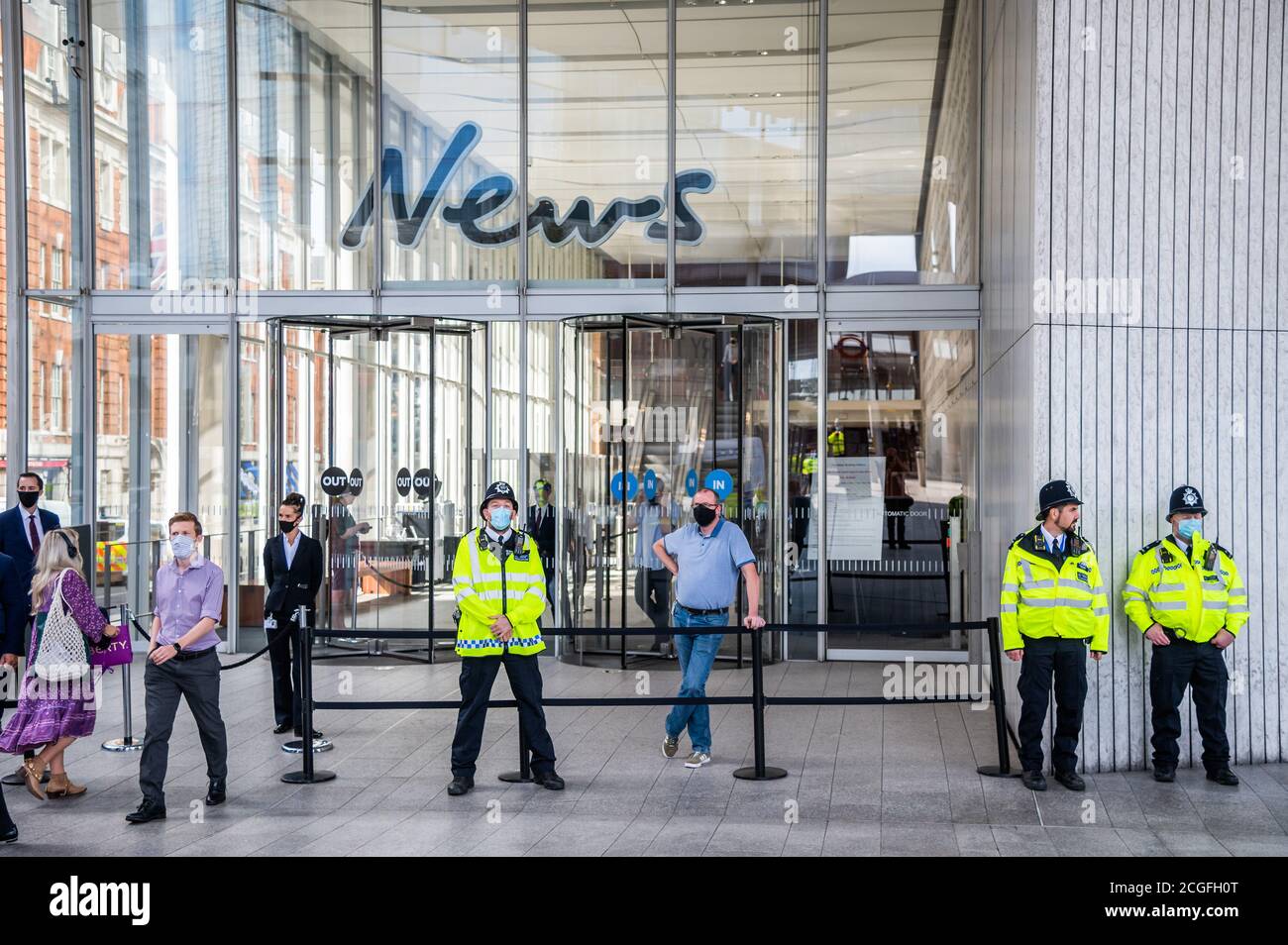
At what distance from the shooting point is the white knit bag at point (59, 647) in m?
7.34

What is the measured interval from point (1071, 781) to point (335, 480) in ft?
25.3

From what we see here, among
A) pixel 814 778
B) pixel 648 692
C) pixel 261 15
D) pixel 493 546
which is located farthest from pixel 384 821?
pixel 261 15

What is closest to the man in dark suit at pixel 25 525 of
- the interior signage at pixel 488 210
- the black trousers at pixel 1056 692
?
the interior signage at pixel 488 210

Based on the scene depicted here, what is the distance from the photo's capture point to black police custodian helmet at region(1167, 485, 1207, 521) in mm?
7645

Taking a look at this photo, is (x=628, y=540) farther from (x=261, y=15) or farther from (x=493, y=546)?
(x=261, y=15)

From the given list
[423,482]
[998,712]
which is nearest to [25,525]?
[423,482]

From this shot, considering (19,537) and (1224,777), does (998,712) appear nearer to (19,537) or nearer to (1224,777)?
(1224,777)

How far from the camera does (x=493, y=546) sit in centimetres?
762

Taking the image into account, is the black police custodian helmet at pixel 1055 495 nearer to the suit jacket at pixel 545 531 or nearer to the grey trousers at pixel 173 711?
the grey trousers at pixel 173 711

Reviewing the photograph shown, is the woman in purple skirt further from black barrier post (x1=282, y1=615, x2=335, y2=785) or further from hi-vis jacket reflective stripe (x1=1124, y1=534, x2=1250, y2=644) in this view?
hi-vis jacket reflective stripe (x1=1124, y1=534, x2=1250, y2=644)

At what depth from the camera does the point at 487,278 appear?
13.2 meters

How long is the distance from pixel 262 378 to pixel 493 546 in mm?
6569

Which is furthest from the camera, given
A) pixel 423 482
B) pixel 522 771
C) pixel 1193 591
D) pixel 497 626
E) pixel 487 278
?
pixel 487 278

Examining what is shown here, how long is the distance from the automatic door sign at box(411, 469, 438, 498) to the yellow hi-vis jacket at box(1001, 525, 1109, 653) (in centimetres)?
671
